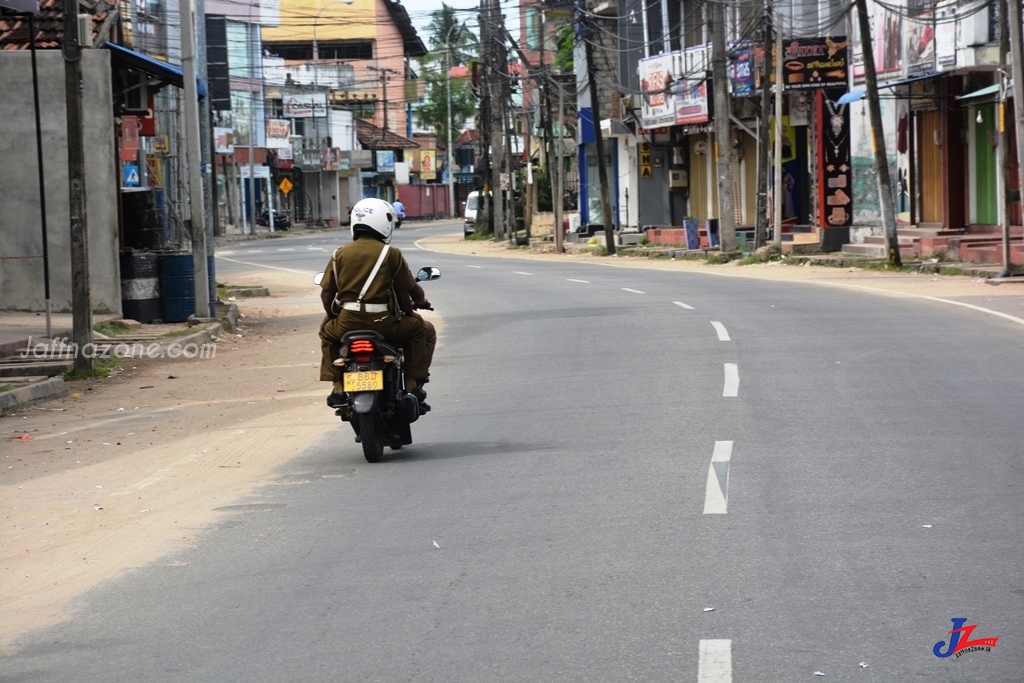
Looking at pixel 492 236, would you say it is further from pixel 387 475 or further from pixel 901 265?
pixel 387 475

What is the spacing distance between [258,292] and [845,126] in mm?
17297

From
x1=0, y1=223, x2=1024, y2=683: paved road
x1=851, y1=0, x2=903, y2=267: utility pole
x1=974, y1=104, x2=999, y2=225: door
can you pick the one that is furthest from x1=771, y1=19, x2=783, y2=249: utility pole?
x1=0, y1=223, x2=1024, y2=683: paved road

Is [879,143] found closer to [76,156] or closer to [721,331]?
[721,331]

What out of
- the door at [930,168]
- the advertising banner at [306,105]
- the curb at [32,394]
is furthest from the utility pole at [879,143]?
the advertising banner at [306,105]

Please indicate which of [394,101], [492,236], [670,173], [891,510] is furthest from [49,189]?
[394,101]

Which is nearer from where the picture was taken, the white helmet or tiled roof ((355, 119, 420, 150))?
the white helmet

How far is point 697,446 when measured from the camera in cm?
956

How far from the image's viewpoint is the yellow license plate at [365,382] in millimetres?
9297

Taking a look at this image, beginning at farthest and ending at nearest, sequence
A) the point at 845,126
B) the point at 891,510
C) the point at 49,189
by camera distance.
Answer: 1. the point at 845,126
2. the point at 49,189
3. the point at 891,510

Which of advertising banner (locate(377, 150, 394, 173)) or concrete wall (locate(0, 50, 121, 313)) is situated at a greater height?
advertising banner (locate(377, 150, 394, 173))

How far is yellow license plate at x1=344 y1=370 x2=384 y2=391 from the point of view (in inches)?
366

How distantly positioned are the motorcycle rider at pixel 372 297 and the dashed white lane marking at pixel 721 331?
24.3 feet

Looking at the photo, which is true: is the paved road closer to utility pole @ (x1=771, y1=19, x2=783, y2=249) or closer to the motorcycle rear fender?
the motorcycle rear fender

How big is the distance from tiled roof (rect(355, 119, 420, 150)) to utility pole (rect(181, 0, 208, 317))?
8196 centimetres
